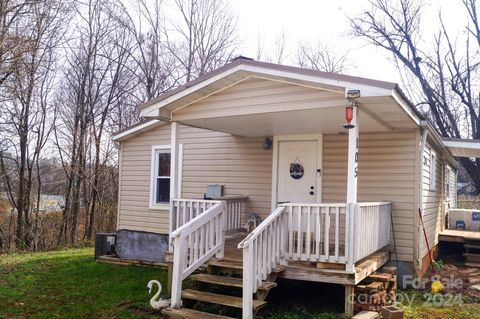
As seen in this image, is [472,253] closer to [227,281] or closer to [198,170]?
[198,170]

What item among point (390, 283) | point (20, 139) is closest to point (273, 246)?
point (390, 283)

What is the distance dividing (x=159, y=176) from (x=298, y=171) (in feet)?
12.3

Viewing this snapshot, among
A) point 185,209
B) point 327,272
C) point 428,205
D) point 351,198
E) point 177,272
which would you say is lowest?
point 177,272

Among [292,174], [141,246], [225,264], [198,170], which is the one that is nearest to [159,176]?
[198,170]

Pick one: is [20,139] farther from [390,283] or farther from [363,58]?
[363,58]

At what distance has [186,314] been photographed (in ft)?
15.8

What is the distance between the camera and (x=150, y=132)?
987cm

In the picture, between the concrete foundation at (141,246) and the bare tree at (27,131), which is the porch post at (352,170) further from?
the bare tree at (27,131)

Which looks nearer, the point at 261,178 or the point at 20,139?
the point at 261,178

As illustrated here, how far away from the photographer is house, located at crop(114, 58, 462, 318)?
4898 millimetres

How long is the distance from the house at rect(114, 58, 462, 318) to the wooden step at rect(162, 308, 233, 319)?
0.50ft

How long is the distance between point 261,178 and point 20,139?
1005 centimetres

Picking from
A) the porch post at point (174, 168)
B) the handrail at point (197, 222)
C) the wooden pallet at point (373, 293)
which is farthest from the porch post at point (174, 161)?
the wooden pallet at point (373, 293)

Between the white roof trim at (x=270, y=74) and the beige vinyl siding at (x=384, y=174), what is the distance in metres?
2.45
